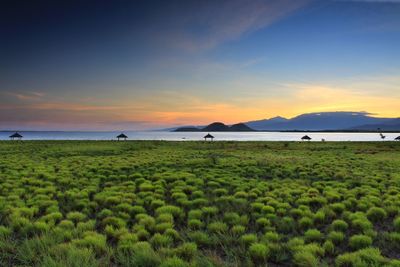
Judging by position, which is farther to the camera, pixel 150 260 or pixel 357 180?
pixel 357 180

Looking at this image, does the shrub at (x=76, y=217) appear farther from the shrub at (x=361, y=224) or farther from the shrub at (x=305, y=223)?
the shrub at (x=361, y=224)

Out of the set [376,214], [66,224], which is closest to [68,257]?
[66,224]

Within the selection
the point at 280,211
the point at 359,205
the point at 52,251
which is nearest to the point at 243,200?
the point at 280,211

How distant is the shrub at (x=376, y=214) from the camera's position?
1031 centimetres

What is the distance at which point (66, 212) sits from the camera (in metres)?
10.9

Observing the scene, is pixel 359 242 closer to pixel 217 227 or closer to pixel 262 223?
pixel 262 223

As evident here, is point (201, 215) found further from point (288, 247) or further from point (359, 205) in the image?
point (359, 205)

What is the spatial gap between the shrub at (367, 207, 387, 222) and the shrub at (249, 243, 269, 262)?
4.98m

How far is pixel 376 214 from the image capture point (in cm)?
1052

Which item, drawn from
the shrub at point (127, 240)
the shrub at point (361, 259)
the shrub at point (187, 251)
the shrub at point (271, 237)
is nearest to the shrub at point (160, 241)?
the shrub at point (127, 240)

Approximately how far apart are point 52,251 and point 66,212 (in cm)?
421

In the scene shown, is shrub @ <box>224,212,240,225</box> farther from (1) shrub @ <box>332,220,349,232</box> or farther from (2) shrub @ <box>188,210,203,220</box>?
(1) shrub @ <box>332,220,349,232</box>

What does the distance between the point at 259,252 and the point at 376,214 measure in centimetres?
557

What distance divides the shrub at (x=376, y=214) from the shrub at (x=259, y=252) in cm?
498
